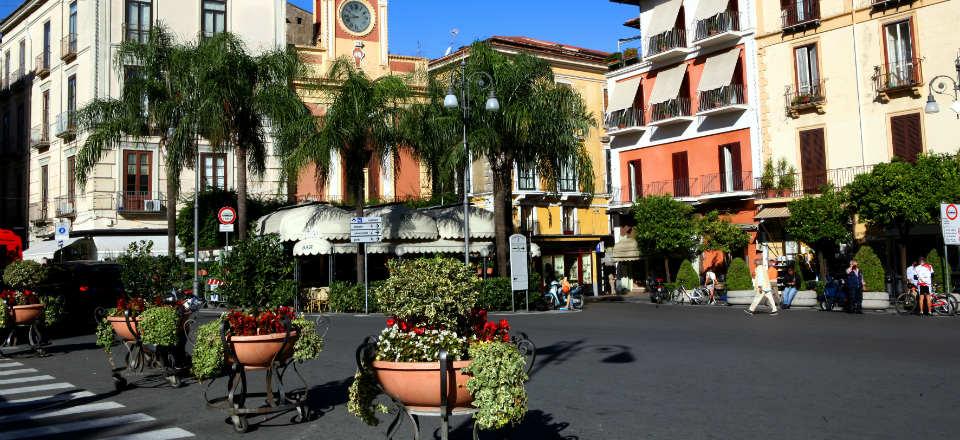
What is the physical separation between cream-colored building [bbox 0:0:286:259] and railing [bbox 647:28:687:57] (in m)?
19.0

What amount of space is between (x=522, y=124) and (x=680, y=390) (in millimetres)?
17159

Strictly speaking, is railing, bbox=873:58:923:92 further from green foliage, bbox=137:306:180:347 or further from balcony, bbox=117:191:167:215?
balcony, bbox=117:191:167:215

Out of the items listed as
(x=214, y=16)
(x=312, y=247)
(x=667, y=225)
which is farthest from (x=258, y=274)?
(x=214, y=16)

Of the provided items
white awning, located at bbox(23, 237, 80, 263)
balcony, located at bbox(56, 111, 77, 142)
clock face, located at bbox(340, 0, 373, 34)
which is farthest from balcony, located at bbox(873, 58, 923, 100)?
balcony, located at bbox(56, 111, 77, 142)

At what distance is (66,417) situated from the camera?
29.9 ft

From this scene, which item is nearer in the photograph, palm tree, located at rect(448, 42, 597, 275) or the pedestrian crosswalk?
the pedestrian crosswalk

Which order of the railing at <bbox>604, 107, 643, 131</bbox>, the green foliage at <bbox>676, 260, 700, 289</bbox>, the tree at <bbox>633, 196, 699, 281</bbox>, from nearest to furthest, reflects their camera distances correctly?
1. the green foliage at <bbox>676, 260, 700, 289</bbox>
2. the tree at <bbox>633, 196, 699, 281</bbox>
3. the railing at <bbox>604, 107, 643, 131</bbox>

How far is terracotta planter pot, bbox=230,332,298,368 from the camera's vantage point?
819 centimetres

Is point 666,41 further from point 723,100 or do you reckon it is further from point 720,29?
point 723,100

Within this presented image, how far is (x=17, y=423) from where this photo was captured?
8.89 meters

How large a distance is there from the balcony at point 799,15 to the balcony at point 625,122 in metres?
8.60

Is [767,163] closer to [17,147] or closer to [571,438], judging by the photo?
A: [571,438]

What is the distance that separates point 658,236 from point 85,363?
91.2 feet

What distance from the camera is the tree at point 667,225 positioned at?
37406mm
